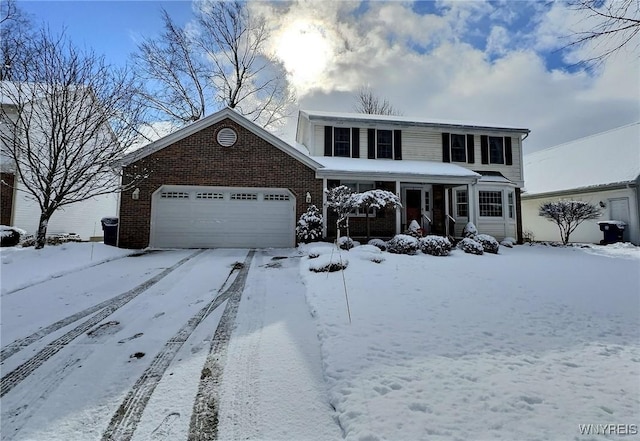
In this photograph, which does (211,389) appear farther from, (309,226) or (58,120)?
(58,120)

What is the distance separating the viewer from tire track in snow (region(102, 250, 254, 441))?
2.19m

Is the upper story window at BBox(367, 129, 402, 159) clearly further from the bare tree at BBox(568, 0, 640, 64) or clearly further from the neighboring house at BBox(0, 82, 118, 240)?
the neighboring house at BBox(0, 82, 118, 240)

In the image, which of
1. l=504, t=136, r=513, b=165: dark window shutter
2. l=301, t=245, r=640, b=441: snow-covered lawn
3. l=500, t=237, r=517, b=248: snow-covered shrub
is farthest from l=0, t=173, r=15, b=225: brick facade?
l=504, t=136, r=513, b=165: dark window shutter

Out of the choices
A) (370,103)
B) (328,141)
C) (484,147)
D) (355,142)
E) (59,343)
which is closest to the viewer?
(59,343)

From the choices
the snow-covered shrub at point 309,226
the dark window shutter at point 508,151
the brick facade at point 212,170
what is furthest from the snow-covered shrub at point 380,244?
the dark window shutter at point 508,151

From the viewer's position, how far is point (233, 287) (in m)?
6.02

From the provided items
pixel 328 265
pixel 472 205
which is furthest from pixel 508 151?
pixel 328 265

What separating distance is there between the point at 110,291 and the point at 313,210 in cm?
713

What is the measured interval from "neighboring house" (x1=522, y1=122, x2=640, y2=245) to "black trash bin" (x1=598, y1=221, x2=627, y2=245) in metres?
0.58

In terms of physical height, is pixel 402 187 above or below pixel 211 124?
below

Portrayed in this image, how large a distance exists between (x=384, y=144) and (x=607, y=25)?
9.70m

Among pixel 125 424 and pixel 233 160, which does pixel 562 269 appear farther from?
pixel 233 160

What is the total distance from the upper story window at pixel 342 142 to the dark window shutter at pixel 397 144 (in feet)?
5.95

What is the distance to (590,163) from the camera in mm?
18578
